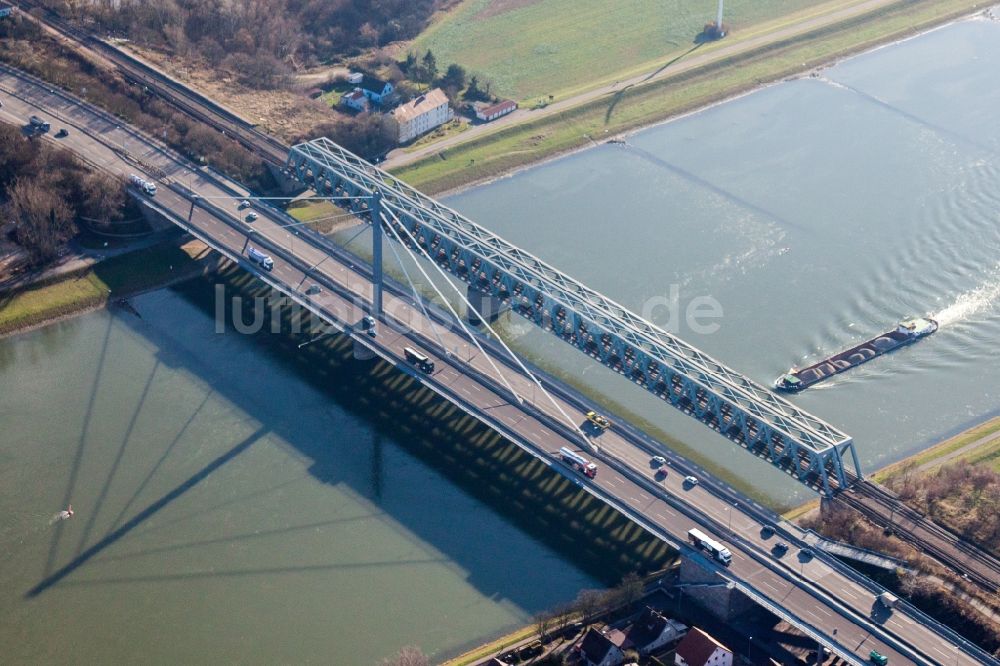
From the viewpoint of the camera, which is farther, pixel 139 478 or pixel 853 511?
pixel 139 478

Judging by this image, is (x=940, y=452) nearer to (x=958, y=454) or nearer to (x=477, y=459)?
(x=958, y=454)

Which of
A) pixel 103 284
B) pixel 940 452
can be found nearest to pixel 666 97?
pixel 940 452

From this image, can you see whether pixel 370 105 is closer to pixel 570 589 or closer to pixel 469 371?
pixel 469 371

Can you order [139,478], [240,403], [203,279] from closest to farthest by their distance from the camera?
[139,478], [240,403], [203,279]

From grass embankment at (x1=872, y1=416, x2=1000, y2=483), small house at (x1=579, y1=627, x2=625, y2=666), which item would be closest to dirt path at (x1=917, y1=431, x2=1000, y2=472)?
grass embankment at (x1=872, y1=416, x2=1000, y2=483)

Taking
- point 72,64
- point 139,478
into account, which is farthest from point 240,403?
point 72,64

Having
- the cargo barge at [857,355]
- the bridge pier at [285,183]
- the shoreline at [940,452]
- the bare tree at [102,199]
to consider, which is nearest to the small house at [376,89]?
the bridge pier at [285,183]

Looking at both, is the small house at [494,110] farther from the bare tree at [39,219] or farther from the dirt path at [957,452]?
the dirt path at [957,452]

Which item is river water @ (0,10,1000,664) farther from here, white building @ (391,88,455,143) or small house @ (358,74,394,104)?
small house @ (358,74,394,104)
